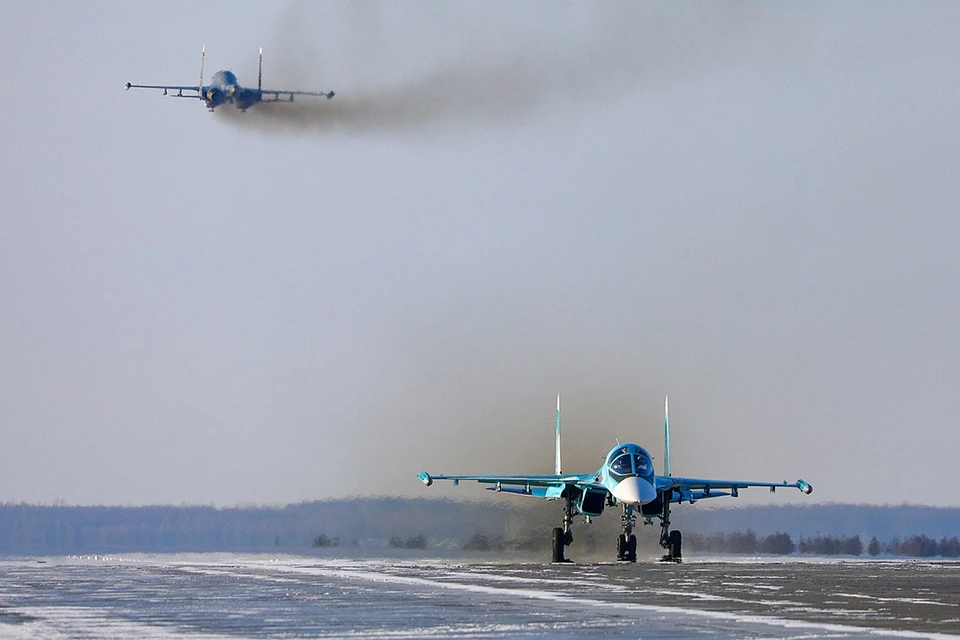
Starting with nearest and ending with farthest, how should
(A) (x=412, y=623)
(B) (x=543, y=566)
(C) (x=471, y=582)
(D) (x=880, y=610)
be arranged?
(A) (x=412, y=623) < (D) (x=880, y=610) < (C) (x=471, y=582) < (B) (x=543, y=566)

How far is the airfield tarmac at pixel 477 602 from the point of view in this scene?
22516 millimetres

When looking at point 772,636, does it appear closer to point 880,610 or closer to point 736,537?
point 880,610

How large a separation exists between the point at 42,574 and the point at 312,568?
345 inches

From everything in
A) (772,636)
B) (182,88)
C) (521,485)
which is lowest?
(772,636)

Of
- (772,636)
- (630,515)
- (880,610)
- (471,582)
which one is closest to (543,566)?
(630,515)

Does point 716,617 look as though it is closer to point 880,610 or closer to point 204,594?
point 880,610

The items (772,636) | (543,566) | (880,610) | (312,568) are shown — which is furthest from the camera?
(543,566)

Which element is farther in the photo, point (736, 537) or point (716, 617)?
point (736, 537)

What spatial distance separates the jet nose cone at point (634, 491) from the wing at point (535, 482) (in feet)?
10.9

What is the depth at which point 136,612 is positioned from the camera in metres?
26.7

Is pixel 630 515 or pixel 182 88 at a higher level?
pixel 182 88

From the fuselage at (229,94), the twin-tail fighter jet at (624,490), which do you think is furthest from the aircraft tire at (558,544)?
the fuselage at (229,94)

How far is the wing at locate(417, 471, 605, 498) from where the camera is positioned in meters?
56.5

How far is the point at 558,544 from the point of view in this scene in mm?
56062
